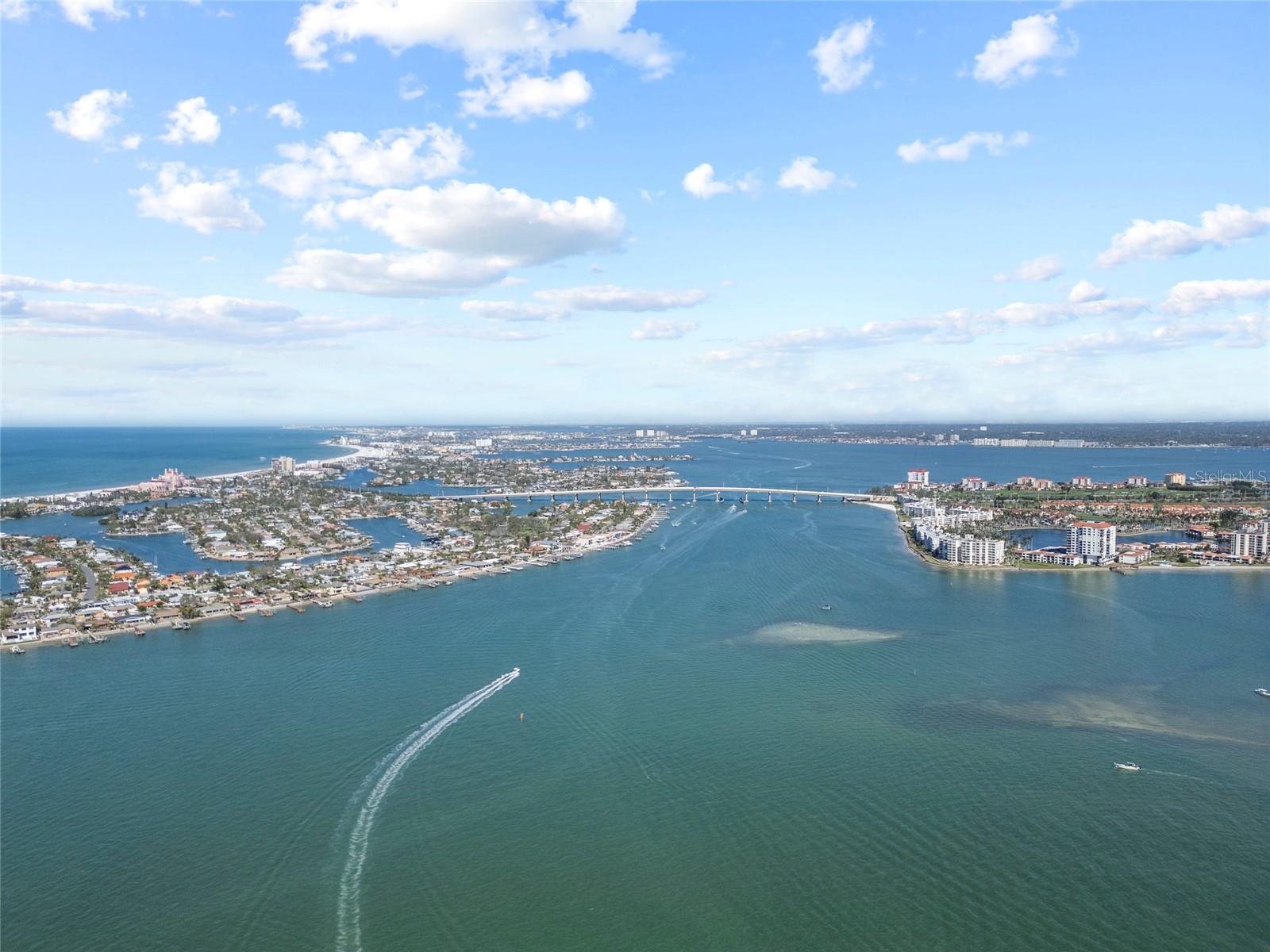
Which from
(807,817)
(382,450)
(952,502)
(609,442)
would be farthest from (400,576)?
(609,442)

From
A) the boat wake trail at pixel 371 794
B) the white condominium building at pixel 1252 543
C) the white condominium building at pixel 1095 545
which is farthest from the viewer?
the white condominium building at pixel 1252 543

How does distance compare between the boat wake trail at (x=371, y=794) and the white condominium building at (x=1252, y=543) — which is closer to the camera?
the boat wake trail at (x=371, y=794)

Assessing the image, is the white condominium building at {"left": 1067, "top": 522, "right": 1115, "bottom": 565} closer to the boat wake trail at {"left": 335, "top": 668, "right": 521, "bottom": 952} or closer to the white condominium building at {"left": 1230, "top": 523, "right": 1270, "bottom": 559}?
the white condominium building at {"left": 1230, "top": 523, "right": 1270, "bottom": 559}

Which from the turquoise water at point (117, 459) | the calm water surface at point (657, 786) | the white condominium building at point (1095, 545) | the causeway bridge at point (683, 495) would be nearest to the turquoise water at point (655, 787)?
the calm water surface at point (657, 786)

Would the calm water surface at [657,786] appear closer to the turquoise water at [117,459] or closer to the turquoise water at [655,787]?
the turquoise water at [655,787]

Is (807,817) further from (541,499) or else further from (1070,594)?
(541,499)

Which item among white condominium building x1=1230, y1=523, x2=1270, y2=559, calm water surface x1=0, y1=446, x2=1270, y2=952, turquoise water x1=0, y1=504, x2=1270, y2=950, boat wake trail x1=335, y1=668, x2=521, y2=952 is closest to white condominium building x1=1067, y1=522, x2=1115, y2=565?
white condominium building x1=1230, y1=523, x2=1270, y2=559
